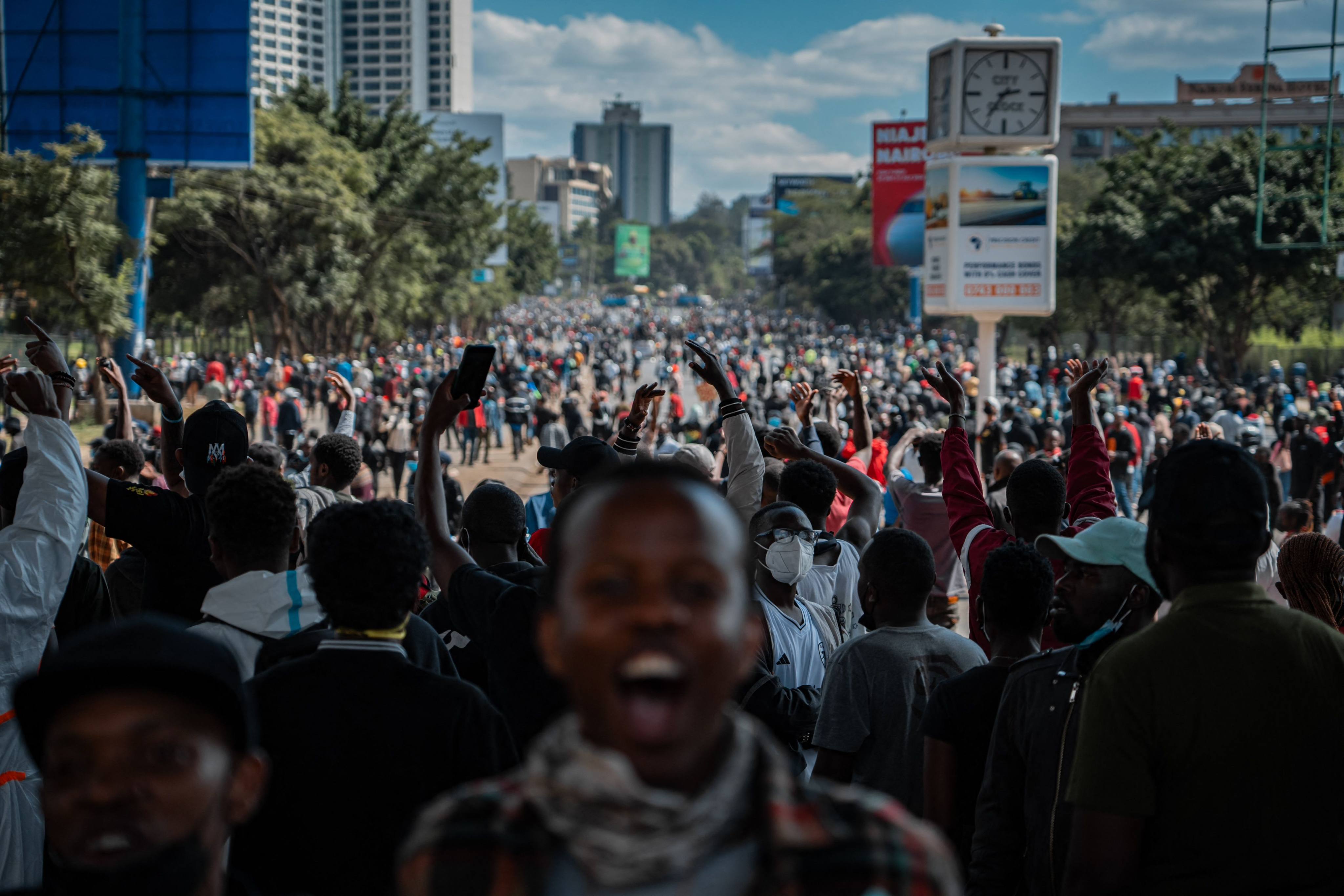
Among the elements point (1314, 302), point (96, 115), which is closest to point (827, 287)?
point (1314, 302)

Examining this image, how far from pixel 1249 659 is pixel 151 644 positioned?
1.80 m

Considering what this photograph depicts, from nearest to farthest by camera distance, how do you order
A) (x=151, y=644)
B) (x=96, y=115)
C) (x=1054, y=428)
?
1. (x=151, y=644)
2. (x=1054, y=428)
3. (x=96, y=115)

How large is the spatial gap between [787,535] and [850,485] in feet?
6.04

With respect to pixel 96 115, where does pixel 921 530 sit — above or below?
below

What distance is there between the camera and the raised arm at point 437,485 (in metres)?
2.98

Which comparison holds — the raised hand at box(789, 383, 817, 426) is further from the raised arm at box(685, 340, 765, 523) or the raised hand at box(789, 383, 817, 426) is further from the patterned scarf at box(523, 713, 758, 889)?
the patterned scarf at box(523, 713, 758, 889)

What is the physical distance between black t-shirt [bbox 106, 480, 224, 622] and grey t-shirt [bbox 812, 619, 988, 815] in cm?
185

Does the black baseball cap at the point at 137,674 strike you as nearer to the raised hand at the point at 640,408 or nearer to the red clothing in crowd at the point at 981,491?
the red clothing in crowd at the point at 981,491

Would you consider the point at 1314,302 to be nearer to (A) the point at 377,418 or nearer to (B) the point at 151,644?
(A) the point at 377,418

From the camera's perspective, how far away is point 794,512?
13.8 ft

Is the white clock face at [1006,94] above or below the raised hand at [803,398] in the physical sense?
above

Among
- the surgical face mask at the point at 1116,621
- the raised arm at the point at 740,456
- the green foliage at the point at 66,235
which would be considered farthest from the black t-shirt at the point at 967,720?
the green foliage at the point at 66,235

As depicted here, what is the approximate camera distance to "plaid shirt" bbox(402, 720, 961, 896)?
133 centimetres

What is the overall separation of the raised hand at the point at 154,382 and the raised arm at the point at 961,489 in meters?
2.73
